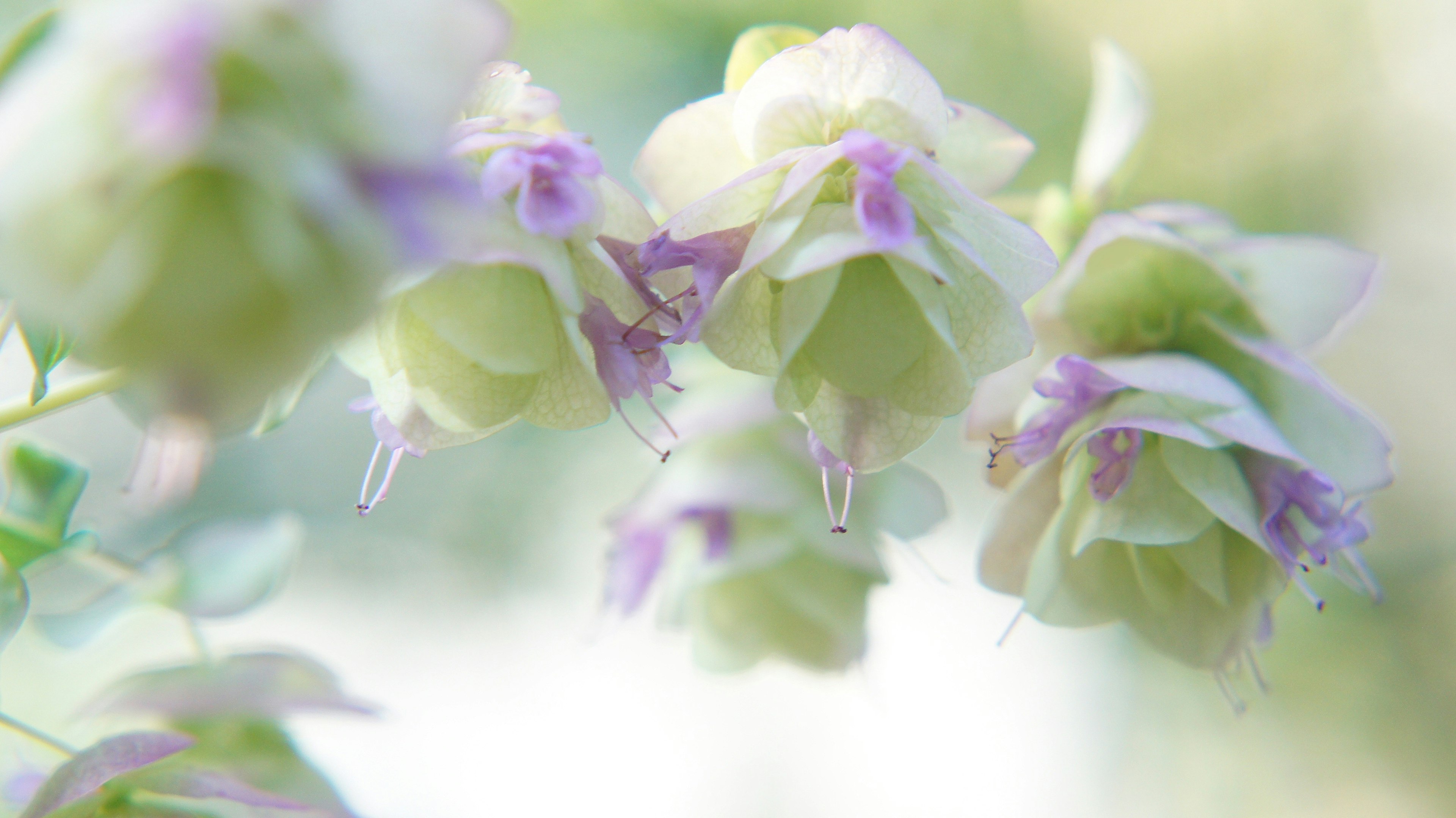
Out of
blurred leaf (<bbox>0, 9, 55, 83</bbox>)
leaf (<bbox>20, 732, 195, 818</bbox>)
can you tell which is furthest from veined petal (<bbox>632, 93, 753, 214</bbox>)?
leaf (<bbox>20, 732, 195, 818</bbox>)

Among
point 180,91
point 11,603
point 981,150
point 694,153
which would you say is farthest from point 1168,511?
point 11,603

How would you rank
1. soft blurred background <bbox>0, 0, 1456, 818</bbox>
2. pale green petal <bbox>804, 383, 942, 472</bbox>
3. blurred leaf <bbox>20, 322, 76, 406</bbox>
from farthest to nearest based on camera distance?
1. soft blurred background <bbox>0, 0, 1456, 818</bbox>
2. pale green petal <bbox>804, 383, 942, 472</bbox>
3. blurred leaf <bbox>20, 322, 76, 406</bbox>

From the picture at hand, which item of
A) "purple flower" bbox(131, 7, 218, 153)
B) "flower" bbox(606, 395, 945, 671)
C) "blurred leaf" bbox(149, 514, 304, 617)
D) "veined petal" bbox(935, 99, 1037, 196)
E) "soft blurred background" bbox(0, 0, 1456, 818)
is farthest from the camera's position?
"soft blurred background" bbox(0, 0, 1456, 818)

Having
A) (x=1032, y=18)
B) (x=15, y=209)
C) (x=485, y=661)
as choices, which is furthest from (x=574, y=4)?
(x=15, y=209)

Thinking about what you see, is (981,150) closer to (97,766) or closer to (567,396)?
(567,396)

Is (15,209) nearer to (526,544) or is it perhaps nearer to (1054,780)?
(526,544)

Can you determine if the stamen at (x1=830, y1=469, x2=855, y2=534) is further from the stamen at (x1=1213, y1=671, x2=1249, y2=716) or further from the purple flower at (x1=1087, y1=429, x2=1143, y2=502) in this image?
the stamen at (x1=1213, y1=671, x2=1249, y2=716)

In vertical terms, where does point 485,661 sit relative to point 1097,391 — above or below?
below

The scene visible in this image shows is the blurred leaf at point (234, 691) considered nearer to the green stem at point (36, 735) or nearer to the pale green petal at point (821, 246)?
the green stem at point (36, 735)
